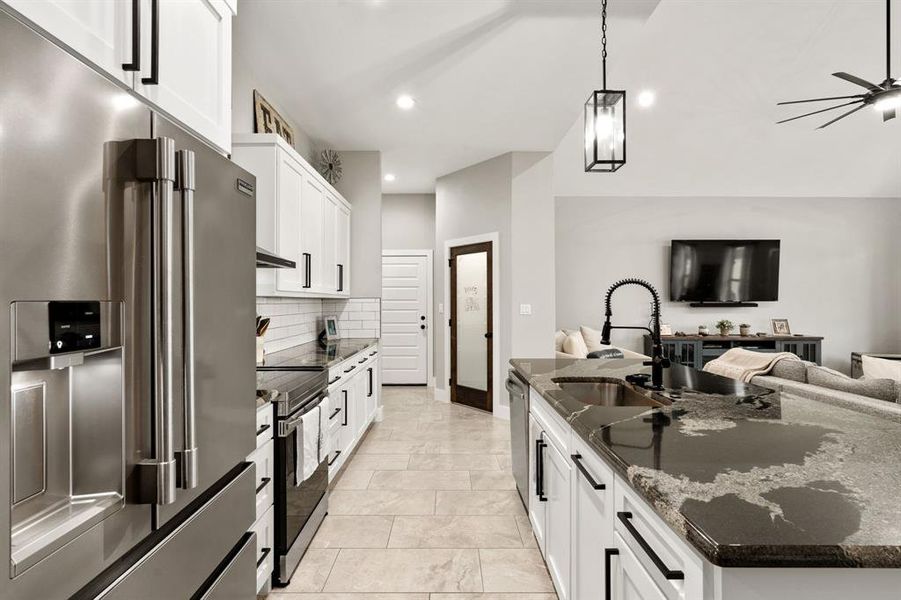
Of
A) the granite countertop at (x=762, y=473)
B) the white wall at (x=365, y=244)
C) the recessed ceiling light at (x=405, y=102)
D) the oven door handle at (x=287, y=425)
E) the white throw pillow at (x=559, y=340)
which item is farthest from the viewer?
the white throw pillow at (x=559, y=340)

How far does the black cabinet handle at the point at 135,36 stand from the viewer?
95 centimetres

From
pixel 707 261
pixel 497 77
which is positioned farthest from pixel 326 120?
pixel 707 261

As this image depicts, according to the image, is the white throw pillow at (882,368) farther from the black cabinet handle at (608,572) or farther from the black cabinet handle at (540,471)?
the black cabinet handle at (608,572)

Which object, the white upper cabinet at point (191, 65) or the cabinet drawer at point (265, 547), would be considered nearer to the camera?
the white upper cabinet at point (191, 65)

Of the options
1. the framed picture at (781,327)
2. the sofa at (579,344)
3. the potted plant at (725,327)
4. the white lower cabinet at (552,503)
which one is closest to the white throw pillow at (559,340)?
the sofa at (579,344)

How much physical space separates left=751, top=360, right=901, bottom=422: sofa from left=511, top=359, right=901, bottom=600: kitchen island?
0.88 meters

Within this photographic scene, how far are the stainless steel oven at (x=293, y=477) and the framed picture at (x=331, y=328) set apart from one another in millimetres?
2168

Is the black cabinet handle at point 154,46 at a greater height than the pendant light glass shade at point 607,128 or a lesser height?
lesser

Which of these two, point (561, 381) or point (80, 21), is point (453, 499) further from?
point (80, 21)

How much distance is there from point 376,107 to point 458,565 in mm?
3629

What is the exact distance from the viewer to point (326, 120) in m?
4.28

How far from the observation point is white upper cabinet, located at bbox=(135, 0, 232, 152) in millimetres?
1020

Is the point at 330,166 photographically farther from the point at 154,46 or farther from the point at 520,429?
the point at 154,46

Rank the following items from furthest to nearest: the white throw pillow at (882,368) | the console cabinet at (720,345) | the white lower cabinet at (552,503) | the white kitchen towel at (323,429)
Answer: the console cabinet at (720,345), the white throw pillow at (882,368), the white kitchen towel at (323,429), the white lower cabinet at (552,503)
